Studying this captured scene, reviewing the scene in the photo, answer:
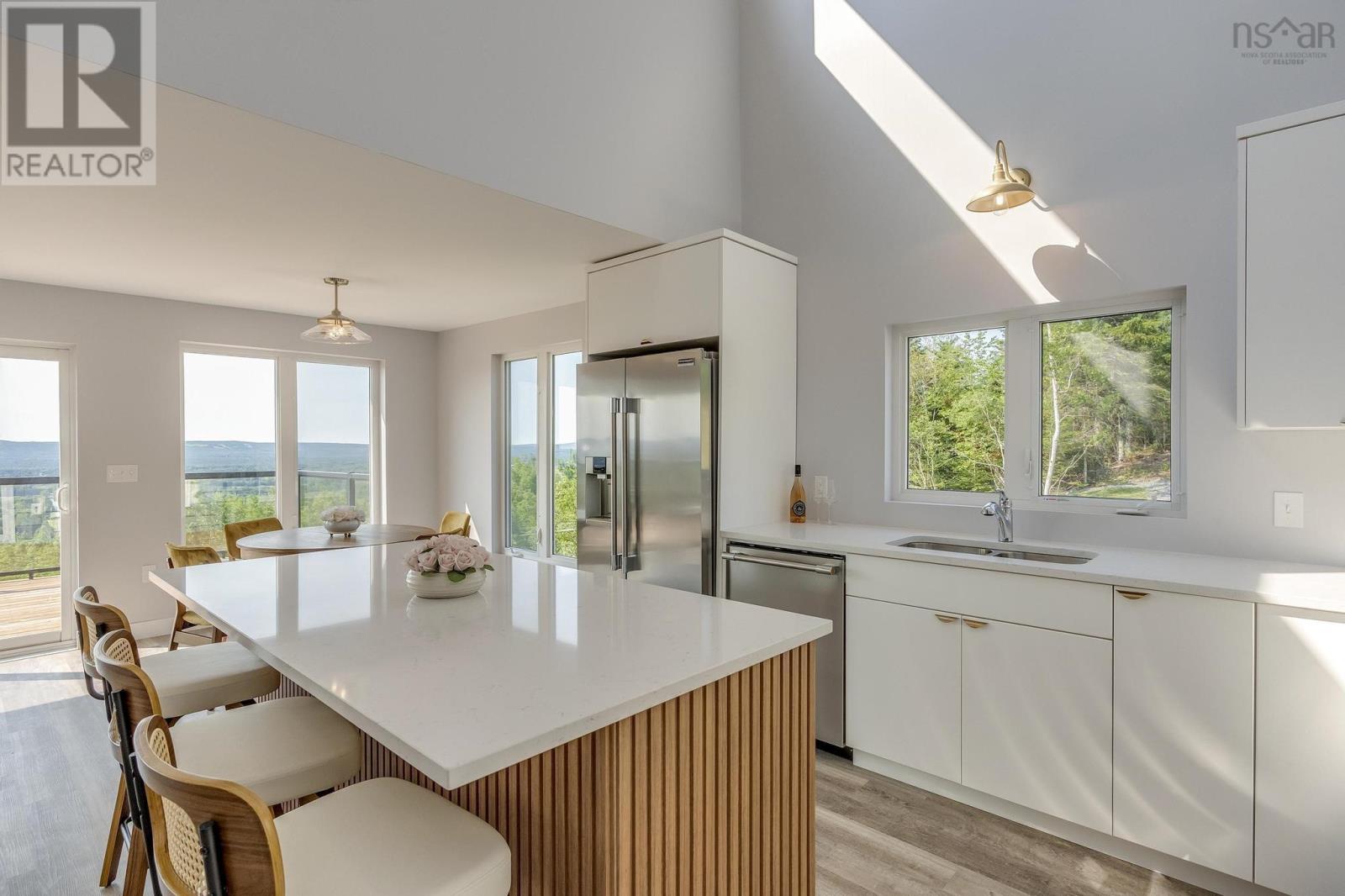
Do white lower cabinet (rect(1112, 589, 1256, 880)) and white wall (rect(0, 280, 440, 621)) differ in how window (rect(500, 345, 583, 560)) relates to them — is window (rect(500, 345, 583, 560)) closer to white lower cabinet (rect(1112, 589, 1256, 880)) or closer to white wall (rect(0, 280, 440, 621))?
white wall (rect(0, 280, 440, 621))

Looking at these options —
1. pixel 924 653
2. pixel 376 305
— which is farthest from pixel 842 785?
pixel 376 305

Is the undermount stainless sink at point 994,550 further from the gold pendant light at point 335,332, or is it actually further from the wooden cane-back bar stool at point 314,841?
the gold pendant light at point 335,332

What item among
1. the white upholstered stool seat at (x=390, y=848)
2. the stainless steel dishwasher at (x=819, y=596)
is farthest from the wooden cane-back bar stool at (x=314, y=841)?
the stainless steel dishwasher at (x=819, y=596)

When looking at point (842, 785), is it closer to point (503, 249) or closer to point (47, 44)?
point (503, 249)

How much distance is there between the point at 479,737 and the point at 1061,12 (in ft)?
11.1

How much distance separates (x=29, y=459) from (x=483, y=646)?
464 centimetres

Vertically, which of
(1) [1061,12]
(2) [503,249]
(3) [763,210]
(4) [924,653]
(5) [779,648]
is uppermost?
(1) [1061,12]

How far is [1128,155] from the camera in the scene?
2600mm

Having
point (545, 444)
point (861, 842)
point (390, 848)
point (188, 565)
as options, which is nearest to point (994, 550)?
point (861, 842)

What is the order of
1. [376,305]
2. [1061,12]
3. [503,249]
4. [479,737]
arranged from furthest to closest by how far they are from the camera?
1. [376,305]
2. [503,249]
3. [1061,12]
4. [479,737]

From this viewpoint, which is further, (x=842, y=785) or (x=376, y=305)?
(x=376, y=305)

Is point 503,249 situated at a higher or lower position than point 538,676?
higher

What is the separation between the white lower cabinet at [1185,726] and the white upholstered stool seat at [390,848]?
196 cm

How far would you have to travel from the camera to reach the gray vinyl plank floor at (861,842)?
6.66 feet
